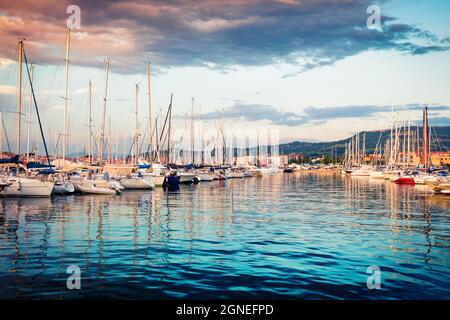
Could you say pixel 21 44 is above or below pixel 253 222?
above

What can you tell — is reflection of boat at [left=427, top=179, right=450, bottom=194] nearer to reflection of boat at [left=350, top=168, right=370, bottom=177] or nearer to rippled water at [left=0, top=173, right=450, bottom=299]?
rippled water at [left=0, top=173, right=450, bottom=299]

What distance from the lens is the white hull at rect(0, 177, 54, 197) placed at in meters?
43.6

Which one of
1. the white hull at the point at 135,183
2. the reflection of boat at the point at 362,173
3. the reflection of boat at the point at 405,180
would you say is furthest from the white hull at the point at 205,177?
the reflection of boat at the point at 362,173

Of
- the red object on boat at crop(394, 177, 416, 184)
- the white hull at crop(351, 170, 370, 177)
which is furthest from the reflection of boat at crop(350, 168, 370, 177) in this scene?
the red object on boat at crop(394, 177, 416, 184)

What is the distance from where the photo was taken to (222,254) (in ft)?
57.9

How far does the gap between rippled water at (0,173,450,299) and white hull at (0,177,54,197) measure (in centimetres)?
1184

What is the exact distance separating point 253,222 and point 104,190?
27.2 meters

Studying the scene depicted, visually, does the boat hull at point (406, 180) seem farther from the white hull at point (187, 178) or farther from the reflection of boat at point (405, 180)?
the white hull at point (187, 178)

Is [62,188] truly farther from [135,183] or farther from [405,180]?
[405,180]

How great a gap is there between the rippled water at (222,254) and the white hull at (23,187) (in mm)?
11839

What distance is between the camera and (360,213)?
34031mm

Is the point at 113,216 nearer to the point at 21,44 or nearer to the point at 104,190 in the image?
the point at 104,190
